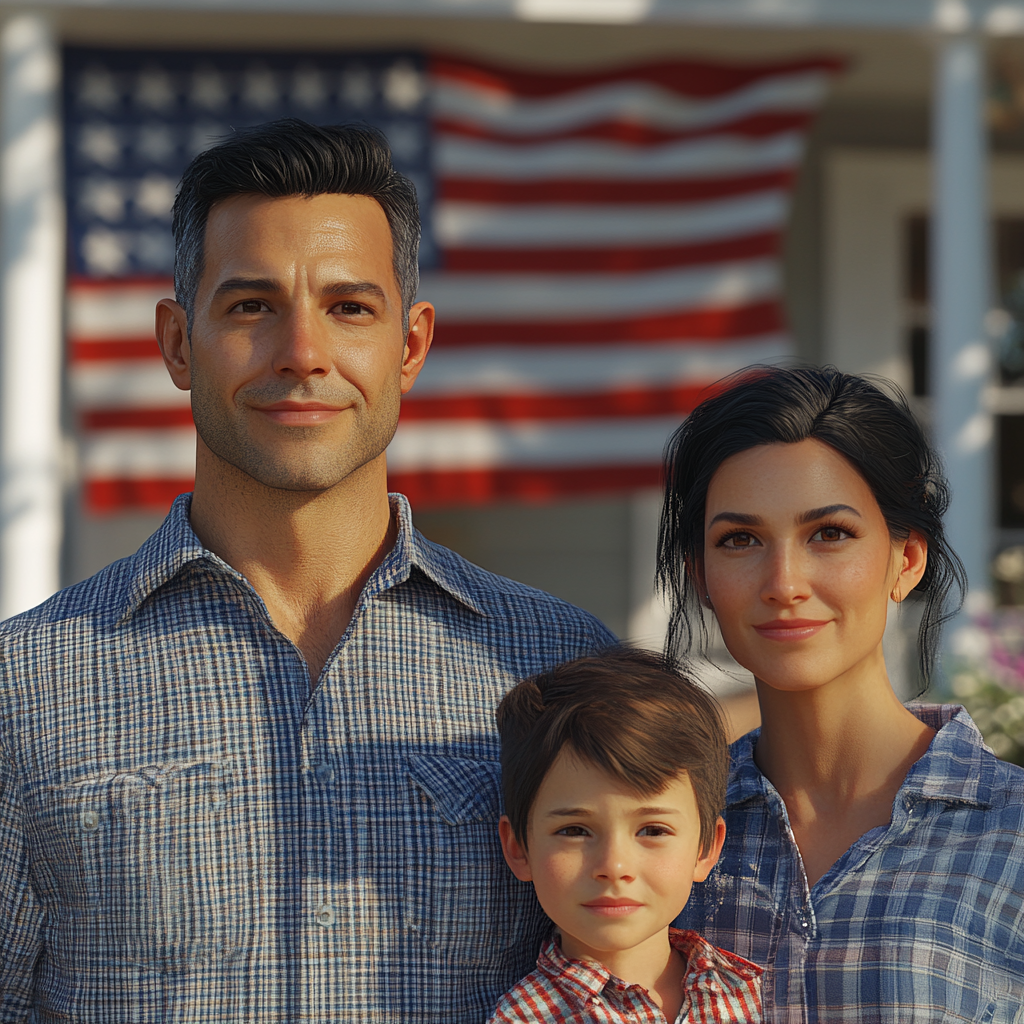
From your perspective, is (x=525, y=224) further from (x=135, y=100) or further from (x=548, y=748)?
(x=548, y=748)

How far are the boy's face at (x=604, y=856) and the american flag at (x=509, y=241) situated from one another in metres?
3.71

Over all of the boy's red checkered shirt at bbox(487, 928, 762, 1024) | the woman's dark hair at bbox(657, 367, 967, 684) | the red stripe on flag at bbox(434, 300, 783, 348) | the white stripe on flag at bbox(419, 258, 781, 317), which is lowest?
the boy's red checkered shirt at bbox(487, 928, 762, 1024)

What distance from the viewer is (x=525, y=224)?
575cm

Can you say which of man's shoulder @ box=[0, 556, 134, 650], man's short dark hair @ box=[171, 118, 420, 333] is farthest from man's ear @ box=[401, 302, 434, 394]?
man's shoulder @ box=[0, 556, 134, 650]

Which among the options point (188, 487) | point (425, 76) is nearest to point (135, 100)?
point (425, 76)

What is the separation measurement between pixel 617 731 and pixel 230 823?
1.83 feet

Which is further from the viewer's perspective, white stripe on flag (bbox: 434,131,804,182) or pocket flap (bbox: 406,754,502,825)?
white stripe on flag (bbox: 434,131,804,182)

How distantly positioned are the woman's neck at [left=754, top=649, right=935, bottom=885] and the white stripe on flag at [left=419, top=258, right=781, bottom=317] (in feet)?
12.6

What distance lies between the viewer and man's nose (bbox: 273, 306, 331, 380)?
1978 mm

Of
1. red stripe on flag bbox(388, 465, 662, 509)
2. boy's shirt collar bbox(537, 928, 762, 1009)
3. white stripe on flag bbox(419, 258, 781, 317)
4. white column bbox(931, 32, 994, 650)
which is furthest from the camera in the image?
white stripe on flag bbox(419, 258, 781, 317)

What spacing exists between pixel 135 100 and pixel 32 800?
426 centimetres

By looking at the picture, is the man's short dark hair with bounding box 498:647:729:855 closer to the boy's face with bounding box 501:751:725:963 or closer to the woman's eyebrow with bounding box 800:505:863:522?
the boy's face with bounding box 501:751:725:963

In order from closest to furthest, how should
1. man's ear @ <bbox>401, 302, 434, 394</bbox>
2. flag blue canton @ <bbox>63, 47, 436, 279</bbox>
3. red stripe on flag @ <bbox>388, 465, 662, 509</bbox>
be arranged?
man's ear @ <bbox>401, 302, 434, 394</bbox> < flag blue canton @ <bbox>63, 47, 436, 279</bbox> < red stripe on flag @ <bbox>388, 465, 662, 509</bbox>

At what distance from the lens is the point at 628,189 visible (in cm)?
580
